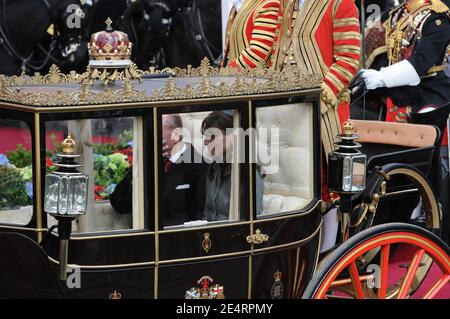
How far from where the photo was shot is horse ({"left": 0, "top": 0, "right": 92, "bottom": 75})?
9906 mm

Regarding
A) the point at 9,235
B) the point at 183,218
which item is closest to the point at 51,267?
the point at 9,235

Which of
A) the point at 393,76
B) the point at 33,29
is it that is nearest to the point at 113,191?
the point at 393,76

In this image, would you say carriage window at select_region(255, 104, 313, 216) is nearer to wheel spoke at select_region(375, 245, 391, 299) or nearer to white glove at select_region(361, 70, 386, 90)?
wheel spoke at select_region(375, 245, 391, 299)

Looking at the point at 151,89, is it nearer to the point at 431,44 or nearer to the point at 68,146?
the point at 68,146

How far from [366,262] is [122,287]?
120 cm

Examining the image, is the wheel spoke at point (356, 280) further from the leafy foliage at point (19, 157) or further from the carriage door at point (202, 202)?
the leafy foliage at point (19, 157)

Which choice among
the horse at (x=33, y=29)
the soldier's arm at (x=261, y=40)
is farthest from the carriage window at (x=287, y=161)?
the horse at (x=33, y=29)

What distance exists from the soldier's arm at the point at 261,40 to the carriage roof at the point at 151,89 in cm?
55

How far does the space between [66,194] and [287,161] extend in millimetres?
1143

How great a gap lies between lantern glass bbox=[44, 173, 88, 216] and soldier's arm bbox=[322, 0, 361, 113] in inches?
64.0

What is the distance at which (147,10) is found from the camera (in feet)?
34.1

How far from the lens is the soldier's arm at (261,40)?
5.23 m

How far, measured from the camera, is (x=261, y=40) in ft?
17.2
